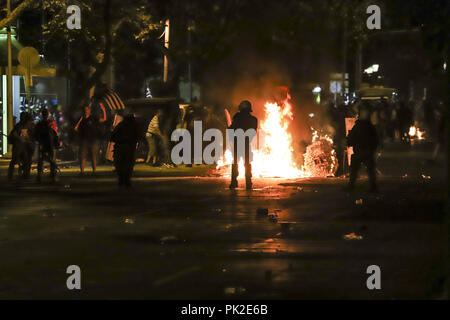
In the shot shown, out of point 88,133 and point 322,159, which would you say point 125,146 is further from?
point 322,159

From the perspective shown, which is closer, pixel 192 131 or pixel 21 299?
pixel 21 299

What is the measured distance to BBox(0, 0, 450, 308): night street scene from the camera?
32.6 ft

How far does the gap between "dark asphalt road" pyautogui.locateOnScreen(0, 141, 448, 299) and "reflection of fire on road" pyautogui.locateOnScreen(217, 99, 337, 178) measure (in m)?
4.17

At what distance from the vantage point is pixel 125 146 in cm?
2216

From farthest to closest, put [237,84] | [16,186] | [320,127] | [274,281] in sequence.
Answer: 1. [237,84]
2. [320,127]
3. [16,186]
4. [274,281]

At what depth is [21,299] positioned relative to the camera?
352 inches

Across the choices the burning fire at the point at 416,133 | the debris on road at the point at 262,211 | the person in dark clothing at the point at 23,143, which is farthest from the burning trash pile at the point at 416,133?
the debris on road at the point at 262,211

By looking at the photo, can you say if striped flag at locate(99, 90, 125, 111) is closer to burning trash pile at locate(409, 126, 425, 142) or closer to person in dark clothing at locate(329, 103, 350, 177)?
person in dark clothing at locate(329, 103, 350, 177)

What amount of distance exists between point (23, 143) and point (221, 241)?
1264 cm

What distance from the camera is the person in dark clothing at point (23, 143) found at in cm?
2444

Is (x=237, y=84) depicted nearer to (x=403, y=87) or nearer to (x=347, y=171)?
(x=347, y=171)

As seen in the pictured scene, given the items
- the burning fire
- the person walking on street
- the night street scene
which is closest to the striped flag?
the night street scene
